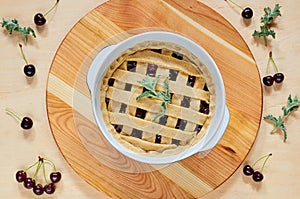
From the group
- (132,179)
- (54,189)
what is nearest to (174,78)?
(132,179)

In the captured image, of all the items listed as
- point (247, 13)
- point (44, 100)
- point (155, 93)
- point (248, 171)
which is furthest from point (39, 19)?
point (248, 171)

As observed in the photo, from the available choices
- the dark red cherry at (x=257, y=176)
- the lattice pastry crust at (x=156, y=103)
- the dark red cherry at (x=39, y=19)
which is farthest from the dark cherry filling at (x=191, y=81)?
the dark red cherry at (x=39, y=19)

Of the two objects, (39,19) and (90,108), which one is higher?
(39,19)

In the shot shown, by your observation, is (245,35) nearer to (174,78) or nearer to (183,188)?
(174,78)

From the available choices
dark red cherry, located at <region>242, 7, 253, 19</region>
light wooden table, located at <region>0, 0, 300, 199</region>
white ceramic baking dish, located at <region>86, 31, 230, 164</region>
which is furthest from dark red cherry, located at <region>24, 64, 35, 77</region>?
dark red cherry, located at <region>242, 7, 253, 19</region>

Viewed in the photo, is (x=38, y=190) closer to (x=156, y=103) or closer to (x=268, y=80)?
(x=156, y=103)
